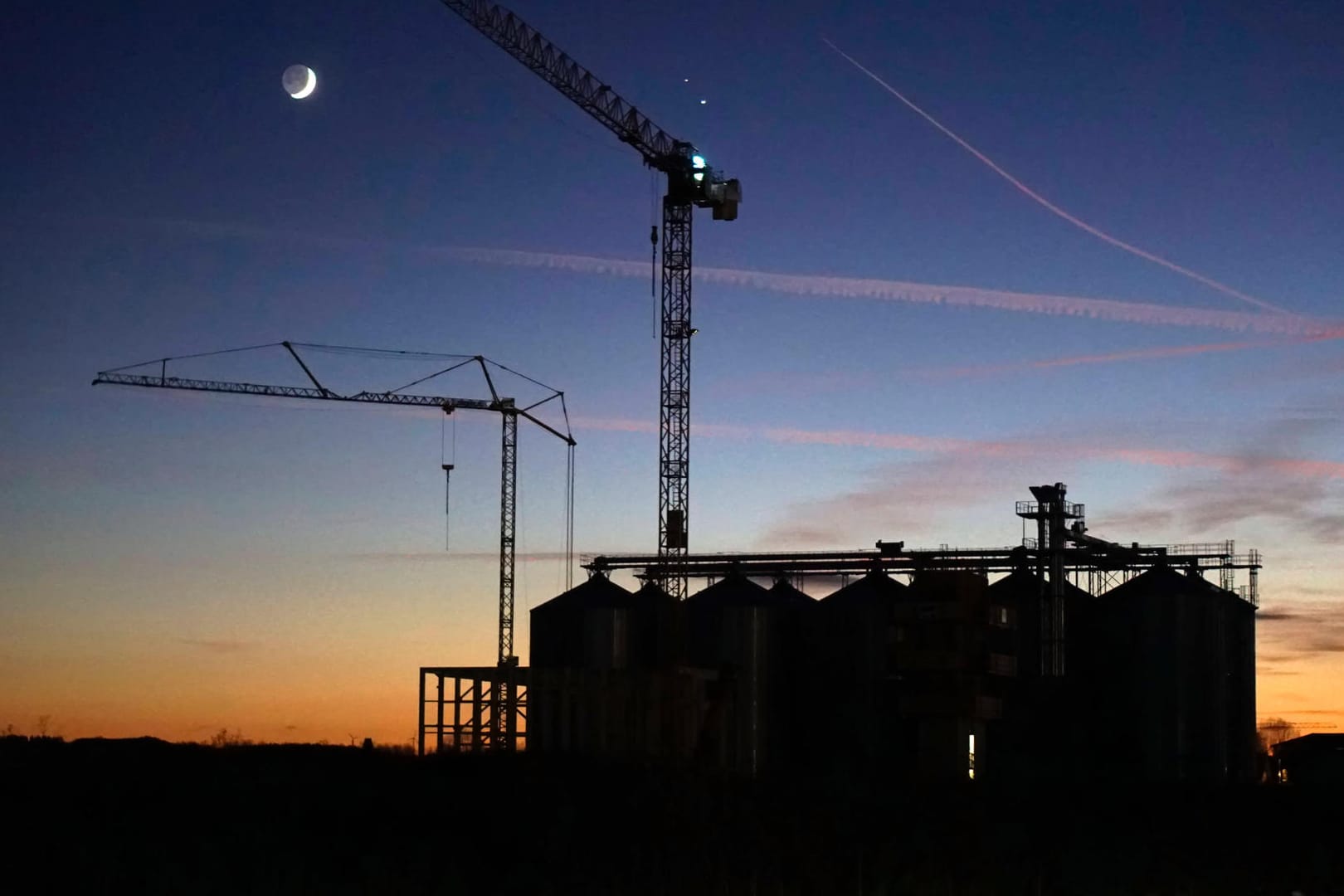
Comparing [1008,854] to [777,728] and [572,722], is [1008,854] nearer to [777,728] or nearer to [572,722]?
[572,722]

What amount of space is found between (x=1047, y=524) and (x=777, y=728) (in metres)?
20.0

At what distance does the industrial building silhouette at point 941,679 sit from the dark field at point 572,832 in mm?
15339

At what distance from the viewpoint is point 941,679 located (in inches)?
3816

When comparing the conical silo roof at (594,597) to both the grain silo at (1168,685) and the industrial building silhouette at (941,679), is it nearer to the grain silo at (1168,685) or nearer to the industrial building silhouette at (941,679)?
the industrial building silhouette at (941,679)

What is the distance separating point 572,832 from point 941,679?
151 ft

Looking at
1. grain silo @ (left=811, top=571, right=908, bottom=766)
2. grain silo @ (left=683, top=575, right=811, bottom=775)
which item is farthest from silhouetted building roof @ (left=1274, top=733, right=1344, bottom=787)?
grain silo @ (left=683, top=575, right=811, bottom=775)

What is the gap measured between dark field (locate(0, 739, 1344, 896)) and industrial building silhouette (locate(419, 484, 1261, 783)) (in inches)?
604

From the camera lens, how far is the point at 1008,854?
54062 mm

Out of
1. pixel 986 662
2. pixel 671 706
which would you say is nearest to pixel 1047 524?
pixel 986 662

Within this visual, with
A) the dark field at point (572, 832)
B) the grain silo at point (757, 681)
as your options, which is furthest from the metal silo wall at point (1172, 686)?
the dark field at point (572, 832)

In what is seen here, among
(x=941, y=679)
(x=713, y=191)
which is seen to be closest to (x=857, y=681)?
(x=941, y=679)

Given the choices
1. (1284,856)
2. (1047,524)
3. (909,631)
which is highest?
(1047,524)

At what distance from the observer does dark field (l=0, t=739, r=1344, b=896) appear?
44.5m

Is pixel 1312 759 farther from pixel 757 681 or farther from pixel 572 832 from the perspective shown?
pixel 572 832
